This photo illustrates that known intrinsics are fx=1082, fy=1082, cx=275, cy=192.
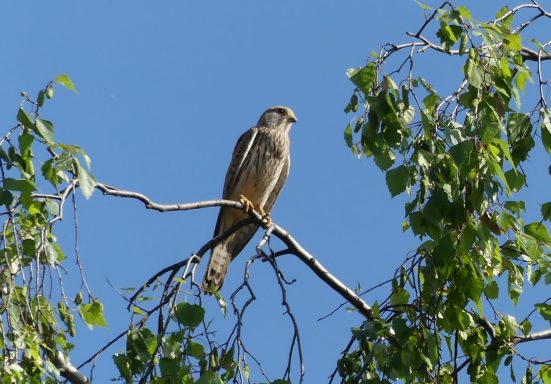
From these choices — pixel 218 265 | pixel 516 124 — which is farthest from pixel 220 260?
pixel 516 124

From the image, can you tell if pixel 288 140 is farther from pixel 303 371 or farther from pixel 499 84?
pixel 303 371

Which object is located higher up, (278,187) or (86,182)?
(278,187)

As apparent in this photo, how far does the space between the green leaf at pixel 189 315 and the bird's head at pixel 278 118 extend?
4659 millimetres

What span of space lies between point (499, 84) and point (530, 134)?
252 millimetres

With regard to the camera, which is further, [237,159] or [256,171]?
[237,159]

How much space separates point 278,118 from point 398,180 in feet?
14.9

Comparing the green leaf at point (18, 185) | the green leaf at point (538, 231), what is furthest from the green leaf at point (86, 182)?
the green leaf at point (538, 231)

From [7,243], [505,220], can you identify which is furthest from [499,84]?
[7,243]

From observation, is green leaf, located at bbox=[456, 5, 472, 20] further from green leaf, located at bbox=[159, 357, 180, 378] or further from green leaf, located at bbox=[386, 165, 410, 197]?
green leaf, located at bbox=[159, 357, 180, 378]

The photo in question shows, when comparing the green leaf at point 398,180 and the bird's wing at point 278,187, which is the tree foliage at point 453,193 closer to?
the green leaf at point 398,180

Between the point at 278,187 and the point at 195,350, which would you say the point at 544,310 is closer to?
the point at 195,350

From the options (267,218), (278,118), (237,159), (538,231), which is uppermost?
(278,118)

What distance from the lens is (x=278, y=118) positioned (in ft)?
28.3

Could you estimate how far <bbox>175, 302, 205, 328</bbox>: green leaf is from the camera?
3865 millimetres
